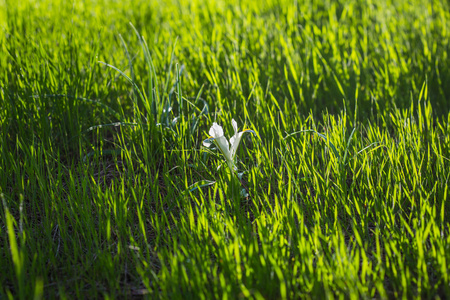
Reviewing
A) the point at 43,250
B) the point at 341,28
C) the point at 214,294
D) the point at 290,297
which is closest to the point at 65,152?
the point at 43,250

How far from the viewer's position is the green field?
1234mm

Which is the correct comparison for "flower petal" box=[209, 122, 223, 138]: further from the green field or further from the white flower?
the green field

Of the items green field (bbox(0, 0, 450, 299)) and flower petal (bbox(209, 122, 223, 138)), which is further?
flower petal (bbox(209, 122, 223, 138))

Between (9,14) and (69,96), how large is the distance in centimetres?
140

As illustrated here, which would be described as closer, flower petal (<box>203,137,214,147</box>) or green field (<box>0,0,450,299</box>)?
green field (<box>0,0,450,299</box>)

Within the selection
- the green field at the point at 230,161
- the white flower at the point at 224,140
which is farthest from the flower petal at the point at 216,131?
the green field at the point at 230,161

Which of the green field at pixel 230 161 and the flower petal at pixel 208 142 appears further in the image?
the flower petal at pixel 208 142

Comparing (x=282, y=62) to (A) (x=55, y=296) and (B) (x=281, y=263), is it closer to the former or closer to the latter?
Result: (B) (x=281, y=263)

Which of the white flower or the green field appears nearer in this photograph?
the green field

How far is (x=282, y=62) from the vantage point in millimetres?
2670

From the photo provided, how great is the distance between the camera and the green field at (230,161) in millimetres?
1234

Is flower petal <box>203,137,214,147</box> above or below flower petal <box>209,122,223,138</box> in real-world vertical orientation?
below

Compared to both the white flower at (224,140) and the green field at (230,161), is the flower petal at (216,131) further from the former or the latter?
the green field at (230,161)

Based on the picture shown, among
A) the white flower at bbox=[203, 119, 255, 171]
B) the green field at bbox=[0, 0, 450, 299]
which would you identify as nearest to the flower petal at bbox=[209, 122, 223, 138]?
the white flower at bbox=[203, 119, 255, 171]
